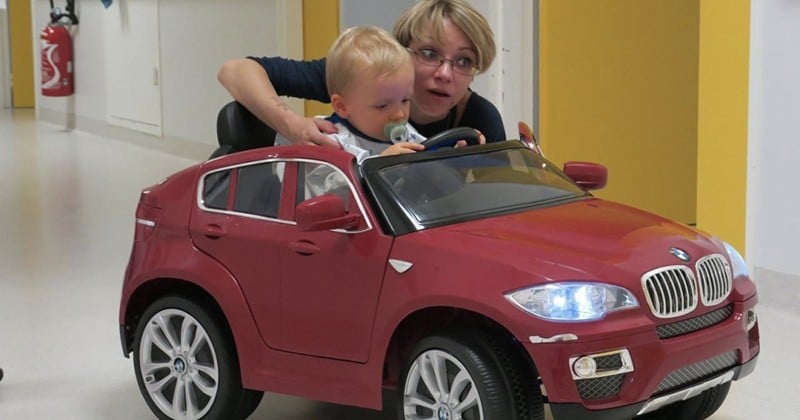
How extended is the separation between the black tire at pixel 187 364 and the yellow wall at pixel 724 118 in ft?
7.02

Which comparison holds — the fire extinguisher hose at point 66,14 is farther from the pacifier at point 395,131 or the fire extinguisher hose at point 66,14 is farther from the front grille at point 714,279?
the front grille at point 714,279

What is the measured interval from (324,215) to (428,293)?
0.98ft

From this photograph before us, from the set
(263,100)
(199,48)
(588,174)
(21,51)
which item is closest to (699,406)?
(588,174)

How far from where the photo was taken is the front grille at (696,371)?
250cm

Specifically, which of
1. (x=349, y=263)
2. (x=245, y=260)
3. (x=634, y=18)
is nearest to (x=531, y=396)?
(x=349, y=263)

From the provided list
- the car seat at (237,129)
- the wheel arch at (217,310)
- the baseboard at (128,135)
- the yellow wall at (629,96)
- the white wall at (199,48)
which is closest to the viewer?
the wheel arch at (217,310)

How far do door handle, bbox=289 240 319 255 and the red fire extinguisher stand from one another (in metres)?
11.0

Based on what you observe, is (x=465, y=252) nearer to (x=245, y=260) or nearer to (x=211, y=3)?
(x=245, y=260)

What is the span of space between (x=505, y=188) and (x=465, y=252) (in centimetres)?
38

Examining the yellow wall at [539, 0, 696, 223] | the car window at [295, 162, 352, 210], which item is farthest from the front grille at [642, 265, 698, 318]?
the yellow wall at [539, 0, 696, 223]

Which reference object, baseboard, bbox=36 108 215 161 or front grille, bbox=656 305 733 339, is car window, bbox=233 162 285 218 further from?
baseboard, bbox=36 108 215 161

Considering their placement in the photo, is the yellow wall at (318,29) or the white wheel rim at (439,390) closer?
the white wheel rim at (439,390)

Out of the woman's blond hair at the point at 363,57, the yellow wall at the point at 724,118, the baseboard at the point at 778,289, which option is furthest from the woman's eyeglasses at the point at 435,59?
the baseboard at the point at 778,289

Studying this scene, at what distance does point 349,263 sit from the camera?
2736mm
